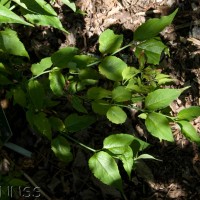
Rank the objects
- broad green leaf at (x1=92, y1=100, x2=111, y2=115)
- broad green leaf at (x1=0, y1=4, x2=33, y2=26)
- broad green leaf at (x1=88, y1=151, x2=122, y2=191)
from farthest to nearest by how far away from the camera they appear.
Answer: broad green leaf at (x1=92, y1=100, x2=111, y2=115)
broad green leaf at (x1=88, y1=151, x2=122, y2=191)
broad green leaf at (x1=0, y1=4, x2=33, y2=26)

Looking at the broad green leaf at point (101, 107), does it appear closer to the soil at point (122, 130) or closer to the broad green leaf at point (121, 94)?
the broad green leaf at point (121, 94)

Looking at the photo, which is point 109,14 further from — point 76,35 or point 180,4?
point 180,4

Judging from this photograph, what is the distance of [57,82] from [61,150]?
297 millimetres

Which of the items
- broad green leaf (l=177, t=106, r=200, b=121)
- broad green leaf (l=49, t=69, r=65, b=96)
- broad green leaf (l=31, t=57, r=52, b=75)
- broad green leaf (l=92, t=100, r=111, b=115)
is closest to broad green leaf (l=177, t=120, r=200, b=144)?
broad green leaf (l=177, t=106, r=200, b=121)

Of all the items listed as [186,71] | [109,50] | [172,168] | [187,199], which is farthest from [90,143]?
[109,50]

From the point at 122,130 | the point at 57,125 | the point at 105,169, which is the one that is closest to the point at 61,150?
the point at 57,125

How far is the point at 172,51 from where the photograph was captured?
3.23 m

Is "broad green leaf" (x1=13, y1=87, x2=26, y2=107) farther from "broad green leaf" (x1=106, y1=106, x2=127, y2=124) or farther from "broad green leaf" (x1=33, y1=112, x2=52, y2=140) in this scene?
"broad green leaf" (x1=106, y1=106, x2=127, y2=124)

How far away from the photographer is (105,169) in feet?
4.42

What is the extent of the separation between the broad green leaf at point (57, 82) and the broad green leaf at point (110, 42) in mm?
214

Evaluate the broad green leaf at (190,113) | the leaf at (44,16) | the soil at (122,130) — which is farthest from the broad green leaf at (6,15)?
the soil at (122,130)

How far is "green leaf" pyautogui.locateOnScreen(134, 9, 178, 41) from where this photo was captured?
1.39 metres

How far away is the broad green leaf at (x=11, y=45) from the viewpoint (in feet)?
4.55

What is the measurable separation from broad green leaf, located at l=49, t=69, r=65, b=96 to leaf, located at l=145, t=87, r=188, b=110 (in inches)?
14.7
